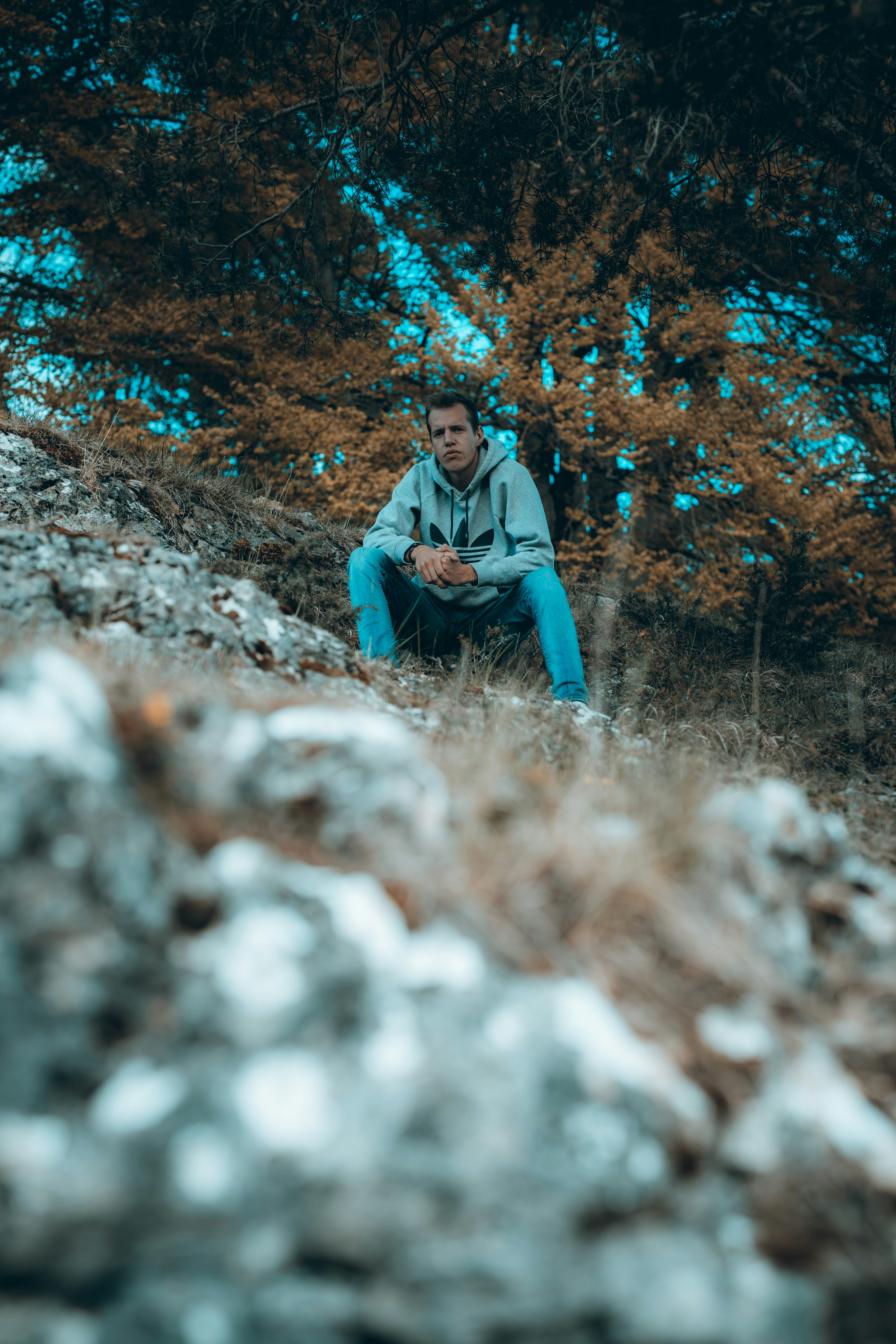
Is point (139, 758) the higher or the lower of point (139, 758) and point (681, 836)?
the higher

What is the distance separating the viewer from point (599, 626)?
5789mm

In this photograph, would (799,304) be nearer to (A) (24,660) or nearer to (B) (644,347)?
(B) (644,347)

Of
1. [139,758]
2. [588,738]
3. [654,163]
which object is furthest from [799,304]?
[139,758]

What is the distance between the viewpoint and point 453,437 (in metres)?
4.12

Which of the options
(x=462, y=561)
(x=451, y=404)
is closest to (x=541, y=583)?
(x=462, y=561)

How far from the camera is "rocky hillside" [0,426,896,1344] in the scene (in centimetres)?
87

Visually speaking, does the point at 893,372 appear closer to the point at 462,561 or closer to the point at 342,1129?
the point at 462,561

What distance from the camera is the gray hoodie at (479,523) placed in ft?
12.7

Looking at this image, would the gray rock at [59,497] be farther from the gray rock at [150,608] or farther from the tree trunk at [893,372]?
the tree trunk at [893,372]

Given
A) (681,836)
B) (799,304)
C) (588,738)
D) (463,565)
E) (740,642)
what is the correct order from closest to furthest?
(681,836) < (588,738) < (463,565) < (740,642) < (799,304)

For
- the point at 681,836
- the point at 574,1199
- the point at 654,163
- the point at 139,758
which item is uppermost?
the point at 654,163

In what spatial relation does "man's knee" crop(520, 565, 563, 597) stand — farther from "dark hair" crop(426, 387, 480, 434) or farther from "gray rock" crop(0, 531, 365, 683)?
"gray rock" crop(0, 531, 365, 683)

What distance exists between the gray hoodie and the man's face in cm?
11

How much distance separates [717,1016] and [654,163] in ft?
10.7
